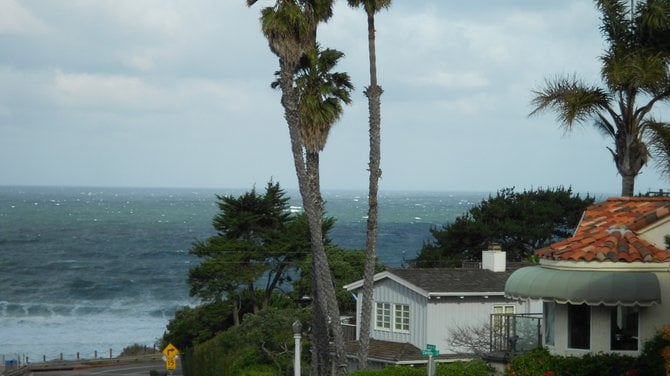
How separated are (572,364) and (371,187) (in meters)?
10.6

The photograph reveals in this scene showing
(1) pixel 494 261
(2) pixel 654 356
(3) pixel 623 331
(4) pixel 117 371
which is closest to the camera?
(2) pixel 654 356

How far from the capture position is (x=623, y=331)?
2470 centimetres

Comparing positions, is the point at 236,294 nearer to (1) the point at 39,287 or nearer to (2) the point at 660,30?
(2) the point at 660,30

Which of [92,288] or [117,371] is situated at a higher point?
[92,288]

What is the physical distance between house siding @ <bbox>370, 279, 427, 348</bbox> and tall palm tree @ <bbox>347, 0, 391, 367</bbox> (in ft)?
23.4

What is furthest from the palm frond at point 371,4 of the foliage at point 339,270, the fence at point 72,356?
the fence at point 72,356

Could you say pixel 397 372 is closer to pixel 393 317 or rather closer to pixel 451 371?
pixel 451 371

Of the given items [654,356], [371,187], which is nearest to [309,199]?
[371,187]

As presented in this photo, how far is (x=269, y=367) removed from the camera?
4247 cm

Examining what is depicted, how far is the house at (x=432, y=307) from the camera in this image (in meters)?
40.5

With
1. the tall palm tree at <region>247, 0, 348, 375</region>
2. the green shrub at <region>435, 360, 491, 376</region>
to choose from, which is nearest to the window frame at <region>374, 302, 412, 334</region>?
the tall palm tree at <region>247, 0, 348, 375</region>

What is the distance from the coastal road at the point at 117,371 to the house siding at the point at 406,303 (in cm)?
2463

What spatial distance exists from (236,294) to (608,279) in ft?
124

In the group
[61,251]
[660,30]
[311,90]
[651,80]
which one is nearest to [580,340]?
[651,80]
